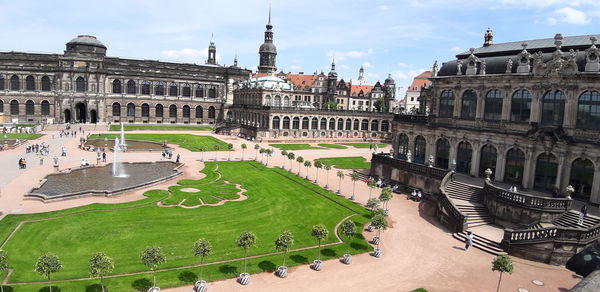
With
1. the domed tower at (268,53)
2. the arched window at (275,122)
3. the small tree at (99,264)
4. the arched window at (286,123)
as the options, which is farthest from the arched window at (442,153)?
the domed tower at (268,53)

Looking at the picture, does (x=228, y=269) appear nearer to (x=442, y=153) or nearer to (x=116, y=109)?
(x=442, y=153)

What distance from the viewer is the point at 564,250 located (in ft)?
102

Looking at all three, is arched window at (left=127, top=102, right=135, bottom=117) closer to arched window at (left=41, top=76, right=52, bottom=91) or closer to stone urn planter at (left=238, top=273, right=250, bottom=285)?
arched window at (left=41, top=76, right=52, bottom=91)

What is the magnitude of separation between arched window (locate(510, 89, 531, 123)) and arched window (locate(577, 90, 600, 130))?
495 centimetres

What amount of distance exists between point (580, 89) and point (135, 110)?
117 meters

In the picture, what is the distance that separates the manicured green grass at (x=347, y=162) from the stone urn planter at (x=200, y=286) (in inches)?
1815

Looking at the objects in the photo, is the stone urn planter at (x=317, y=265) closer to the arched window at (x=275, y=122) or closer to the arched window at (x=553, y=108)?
the arched window at (x=553, y=108)

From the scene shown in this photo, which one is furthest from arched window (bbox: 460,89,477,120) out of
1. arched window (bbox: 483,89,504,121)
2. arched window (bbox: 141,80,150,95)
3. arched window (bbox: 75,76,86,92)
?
arched window (bbox: 75,76,86,92)

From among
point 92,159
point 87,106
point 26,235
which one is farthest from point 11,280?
point 87,106

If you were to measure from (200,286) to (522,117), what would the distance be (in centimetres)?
3823

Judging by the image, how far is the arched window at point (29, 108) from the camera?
117 m

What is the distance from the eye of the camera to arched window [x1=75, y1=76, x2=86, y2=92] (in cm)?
11925

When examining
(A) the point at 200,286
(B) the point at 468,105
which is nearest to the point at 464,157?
(B) the point at 468,105

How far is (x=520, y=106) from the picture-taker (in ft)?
147
